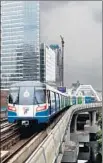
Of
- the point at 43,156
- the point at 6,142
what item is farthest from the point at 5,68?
the point at 43,156

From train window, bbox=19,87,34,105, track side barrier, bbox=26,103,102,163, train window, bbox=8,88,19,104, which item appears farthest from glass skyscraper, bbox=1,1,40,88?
track side barrier, bbox=26,103,102,163

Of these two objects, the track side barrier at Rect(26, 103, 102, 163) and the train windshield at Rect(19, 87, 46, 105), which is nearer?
the track side barrier at Rect(26, 103, 102, 163)

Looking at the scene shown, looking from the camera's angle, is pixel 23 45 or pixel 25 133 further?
pixel 23 45

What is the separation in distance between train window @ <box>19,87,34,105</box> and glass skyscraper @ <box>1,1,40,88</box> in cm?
3269

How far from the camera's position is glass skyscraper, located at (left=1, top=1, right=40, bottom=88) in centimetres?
5375

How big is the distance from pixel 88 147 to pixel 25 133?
31.4 metres

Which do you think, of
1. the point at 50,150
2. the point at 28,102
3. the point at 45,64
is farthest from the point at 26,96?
the point at 45,64

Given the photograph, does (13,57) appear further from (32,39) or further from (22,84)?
(22,84)

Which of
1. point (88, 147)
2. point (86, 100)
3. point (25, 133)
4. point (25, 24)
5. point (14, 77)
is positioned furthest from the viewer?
point (86, 100)

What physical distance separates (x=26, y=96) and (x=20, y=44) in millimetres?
43221

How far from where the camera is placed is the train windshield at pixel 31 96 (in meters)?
18.3

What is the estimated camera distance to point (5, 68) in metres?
57.3

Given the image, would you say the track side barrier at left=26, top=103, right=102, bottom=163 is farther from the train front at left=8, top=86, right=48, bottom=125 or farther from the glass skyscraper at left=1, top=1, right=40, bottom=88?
the glass skyscraper at left=1, top=1, right=40, bottom=88

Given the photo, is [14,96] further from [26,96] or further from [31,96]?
[31,96]
